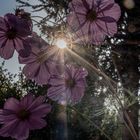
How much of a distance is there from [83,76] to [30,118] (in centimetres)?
16

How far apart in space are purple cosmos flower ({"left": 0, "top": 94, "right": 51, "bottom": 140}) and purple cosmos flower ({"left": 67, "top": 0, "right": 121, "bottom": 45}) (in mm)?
177

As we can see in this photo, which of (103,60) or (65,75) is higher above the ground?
(103,60)

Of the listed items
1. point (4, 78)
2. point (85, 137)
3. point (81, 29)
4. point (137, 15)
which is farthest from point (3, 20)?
point (4, 78)

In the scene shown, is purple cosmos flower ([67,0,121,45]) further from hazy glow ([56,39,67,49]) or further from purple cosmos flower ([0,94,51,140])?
purple cosmos flower ([0,94,51,140])

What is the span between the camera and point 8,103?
1.06 m

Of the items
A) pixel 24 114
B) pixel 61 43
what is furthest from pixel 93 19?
pixel 24 114

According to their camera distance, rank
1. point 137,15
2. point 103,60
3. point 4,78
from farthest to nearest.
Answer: point 4,78 < point 103,60 < point 137,15

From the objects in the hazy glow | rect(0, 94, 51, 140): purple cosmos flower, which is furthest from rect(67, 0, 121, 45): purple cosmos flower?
rect(0, 94, 51, 140): purple cosmos flower

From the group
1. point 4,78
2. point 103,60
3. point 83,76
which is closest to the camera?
point 83,76

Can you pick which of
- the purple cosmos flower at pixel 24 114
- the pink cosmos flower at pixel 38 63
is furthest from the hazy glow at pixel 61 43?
the purple cosmos flower at pixel 24 114

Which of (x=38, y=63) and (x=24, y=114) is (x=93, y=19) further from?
(x=24, y=114)

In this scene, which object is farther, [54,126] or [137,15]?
[54,126]

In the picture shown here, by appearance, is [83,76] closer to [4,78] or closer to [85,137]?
[85,137]

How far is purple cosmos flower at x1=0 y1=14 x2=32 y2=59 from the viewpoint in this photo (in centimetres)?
98
